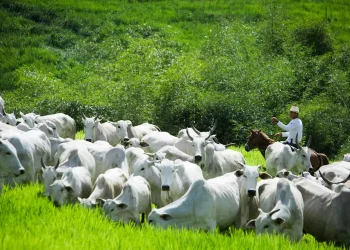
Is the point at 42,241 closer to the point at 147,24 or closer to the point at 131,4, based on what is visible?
the point at 147,24

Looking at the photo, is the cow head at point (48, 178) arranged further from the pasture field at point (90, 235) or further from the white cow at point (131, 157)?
the white cow at point (131, 157)

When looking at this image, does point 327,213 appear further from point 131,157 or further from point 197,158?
point 131,157

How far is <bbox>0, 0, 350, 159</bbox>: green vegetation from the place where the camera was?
2023 cm

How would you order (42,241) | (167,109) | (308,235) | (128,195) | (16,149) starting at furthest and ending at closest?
(167,109)
(16,149)
(308,235)
(128,195)
(42,241)

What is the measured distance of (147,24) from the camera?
32375 mm

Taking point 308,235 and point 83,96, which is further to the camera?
point 83,96

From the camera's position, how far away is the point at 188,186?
10.4 m

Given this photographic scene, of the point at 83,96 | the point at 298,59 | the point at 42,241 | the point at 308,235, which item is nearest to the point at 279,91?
the point at 298,59

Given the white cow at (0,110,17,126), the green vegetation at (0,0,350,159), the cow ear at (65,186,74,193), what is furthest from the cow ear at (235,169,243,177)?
the green vegetation at (0,0,350,159)

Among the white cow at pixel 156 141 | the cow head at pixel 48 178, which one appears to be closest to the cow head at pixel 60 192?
the cow head at pixel 48 178

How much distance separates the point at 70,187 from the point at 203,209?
2124 mm

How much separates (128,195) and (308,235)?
9.46 feet

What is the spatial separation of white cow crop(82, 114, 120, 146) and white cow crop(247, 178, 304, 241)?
7205 mm

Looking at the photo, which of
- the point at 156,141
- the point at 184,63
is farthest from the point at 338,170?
the point at 184,63
